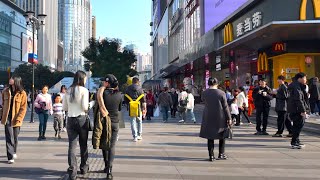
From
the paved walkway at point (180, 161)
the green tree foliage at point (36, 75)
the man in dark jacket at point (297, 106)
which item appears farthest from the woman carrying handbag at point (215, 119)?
the green tree foliage at point (36, 75)

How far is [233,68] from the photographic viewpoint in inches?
1164

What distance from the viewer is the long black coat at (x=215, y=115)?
8.24 metres

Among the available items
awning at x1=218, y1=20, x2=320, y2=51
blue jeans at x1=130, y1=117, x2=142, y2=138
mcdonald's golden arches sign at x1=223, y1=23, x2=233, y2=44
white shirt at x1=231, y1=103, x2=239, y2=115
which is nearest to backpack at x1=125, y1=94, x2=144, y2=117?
blue jeans at x1=130, y1=117, x2=142, y2=138

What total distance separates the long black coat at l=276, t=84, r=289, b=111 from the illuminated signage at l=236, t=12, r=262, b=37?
22.2ft

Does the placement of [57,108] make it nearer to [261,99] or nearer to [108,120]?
[261,99]

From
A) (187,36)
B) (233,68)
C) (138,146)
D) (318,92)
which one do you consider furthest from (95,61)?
(138,146)

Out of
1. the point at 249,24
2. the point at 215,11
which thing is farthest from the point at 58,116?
the point at 215,11

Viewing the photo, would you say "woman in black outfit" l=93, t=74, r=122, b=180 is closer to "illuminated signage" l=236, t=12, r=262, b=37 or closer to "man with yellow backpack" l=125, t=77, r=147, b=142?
"man with yellow backpack" l=125, t=77, r=147, b=142

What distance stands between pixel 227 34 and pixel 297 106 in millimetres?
13802

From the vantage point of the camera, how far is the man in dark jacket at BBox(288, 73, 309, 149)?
9.66 m

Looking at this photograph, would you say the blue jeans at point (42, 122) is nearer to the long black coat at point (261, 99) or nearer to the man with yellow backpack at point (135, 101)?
the man with yellow backpack at point (135, 101)

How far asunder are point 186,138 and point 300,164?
467cm

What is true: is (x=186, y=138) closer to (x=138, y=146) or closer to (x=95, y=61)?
(x=138, y=146)

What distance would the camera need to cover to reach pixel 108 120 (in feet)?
22.0
